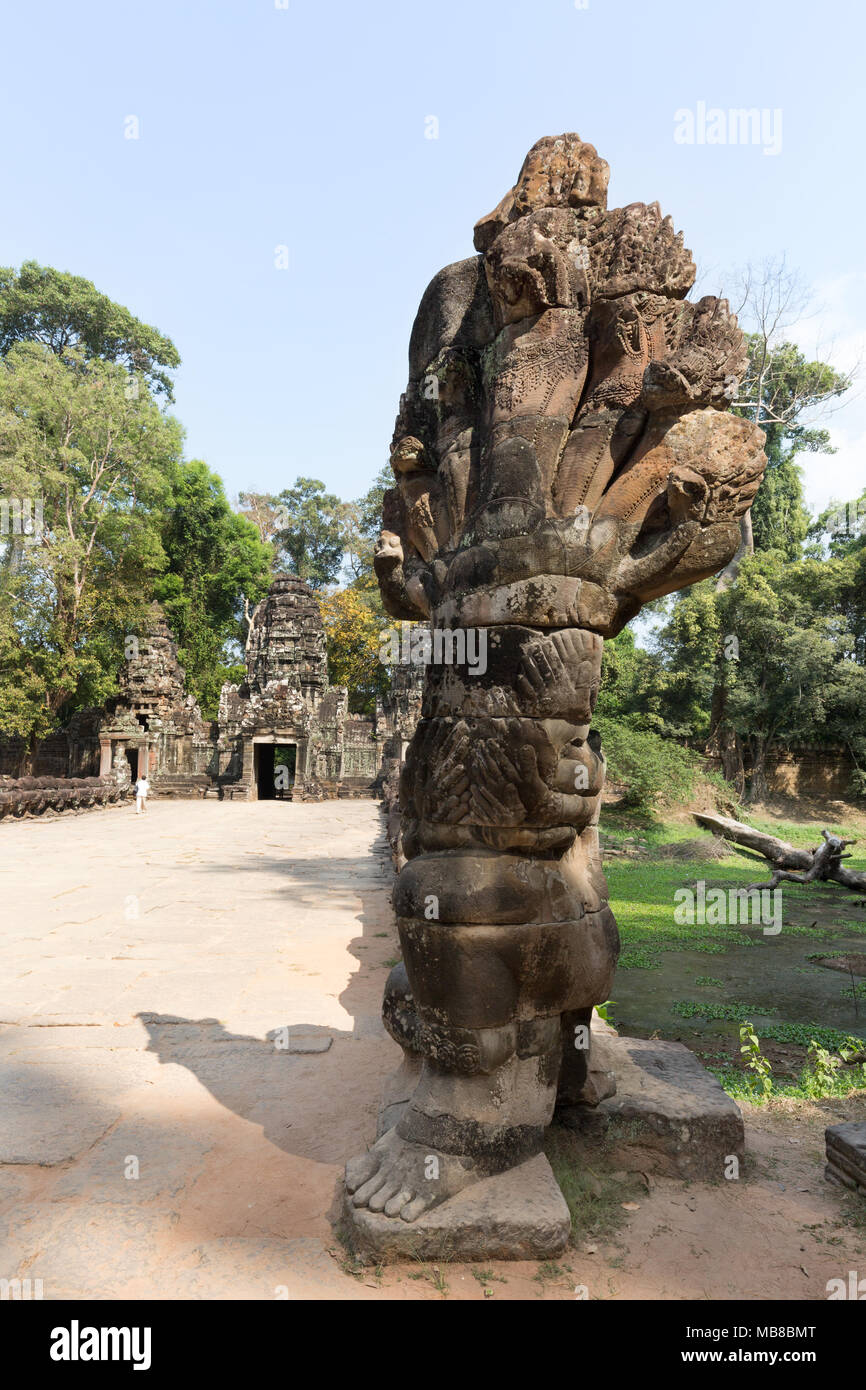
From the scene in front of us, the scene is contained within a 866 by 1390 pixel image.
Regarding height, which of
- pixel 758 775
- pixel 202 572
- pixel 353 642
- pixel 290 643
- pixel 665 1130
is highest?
pixel 202 572

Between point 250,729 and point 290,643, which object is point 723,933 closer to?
point 250,729

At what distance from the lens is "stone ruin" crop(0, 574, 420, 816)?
24.3 metres

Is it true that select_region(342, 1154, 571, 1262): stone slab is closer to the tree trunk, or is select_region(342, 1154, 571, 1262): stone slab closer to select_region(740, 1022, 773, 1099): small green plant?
select_region(740, 1022, 773, 1099): small green plant

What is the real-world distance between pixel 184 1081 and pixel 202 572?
32.7 meters

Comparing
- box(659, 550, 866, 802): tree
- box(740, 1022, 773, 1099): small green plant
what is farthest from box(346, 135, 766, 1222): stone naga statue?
box(659, 550, 866, 802): tree

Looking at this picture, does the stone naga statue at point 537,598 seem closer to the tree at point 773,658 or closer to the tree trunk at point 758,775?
the tree at point 773,658

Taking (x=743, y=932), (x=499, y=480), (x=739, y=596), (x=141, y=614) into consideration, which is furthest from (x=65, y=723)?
(x=499, y=480)

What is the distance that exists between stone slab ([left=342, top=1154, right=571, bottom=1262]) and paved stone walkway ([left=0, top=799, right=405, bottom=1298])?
0.11 meters

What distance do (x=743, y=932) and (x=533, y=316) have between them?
7027 millimetres

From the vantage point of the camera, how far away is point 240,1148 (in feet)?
8.88

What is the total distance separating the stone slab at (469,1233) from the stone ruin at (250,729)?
20.1 meters

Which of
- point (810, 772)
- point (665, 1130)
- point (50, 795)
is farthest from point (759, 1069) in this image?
point (810, 772)
